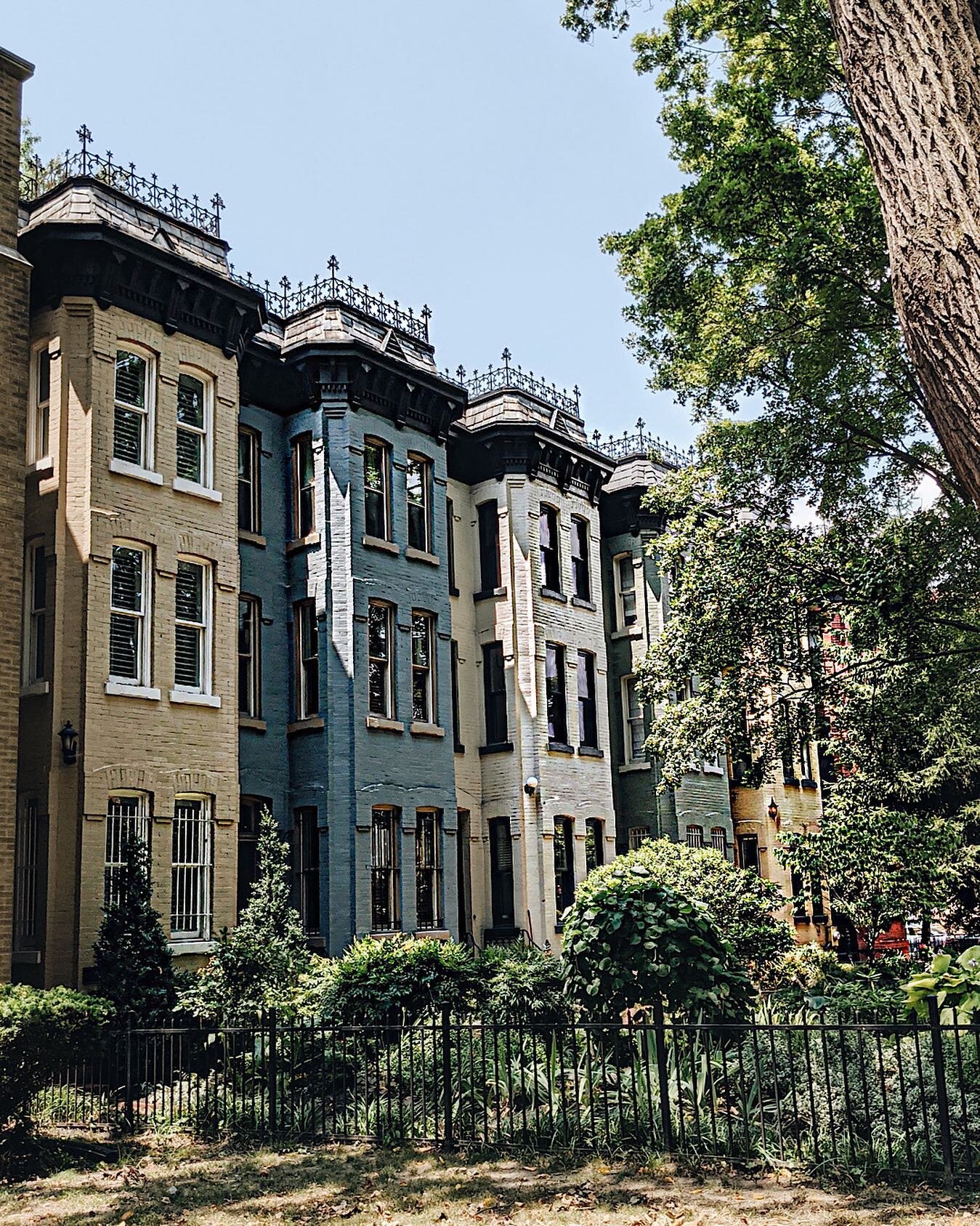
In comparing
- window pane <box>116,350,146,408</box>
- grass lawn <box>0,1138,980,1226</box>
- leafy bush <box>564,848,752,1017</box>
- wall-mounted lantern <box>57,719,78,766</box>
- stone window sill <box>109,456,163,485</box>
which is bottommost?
grass lawn <box>0,1138,980,1226</box>

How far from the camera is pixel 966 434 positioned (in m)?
4.89

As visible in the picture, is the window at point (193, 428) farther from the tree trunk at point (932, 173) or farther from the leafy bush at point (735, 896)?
the tree trunk at point (932, 173)

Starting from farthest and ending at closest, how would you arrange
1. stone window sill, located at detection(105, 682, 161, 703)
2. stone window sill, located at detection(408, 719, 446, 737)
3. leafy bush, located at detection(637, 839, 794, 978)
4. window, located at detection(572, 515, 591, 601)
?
1. window, located at detection(572, 515, 591, 601)
2. stone window sill, located at detection(408, 719, 446, 737)
3. leafy bush, located at detection(637, 839, 794, 978)
4. stone window sill, located at detection(105, 682, 161, 703)

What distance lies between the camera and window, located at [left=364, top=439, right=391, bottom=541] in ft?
80.0

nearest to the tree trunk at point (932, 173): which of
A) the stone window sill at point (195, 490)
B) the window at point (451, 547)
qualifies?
the stone window sill at point (195, 490)

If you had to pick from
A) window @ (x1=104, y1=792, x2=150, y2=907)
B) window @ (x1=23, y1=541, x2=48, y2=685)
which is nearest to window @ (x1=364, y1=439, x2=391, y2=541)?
window @ (x1=23, y1=541, x2=48, y2=685)

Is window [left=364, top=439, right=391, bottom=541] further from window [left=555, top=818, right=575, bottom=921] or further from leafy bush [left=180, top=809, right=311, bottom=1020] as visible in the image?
window [left=555, top=818, right=575, bottom=921]

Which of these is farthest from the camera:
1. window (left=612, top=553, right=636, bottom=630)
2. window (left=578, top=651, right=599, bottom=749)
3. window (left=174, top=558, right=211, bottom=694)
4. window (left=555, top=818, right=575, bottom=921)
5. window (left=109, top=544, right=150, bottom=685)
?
window (left=612, top=553, right=636, bottom=630)

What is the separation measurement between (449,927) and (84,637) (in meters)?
9.53

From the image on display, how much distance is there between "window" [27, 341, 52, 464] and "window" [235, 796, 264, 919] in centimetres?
692

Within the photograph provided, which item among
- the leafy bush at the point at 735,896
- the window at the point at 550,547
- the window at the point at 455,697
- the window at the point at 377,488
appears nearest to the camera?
the leafy bush at the point at 735,896

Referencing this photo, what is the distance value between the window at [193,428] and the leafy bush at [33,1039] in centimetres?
1003

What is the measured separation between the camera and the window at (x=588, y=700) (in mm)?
29234

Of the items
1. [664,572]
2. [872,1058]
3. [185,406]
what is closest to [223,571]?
[185,406]
